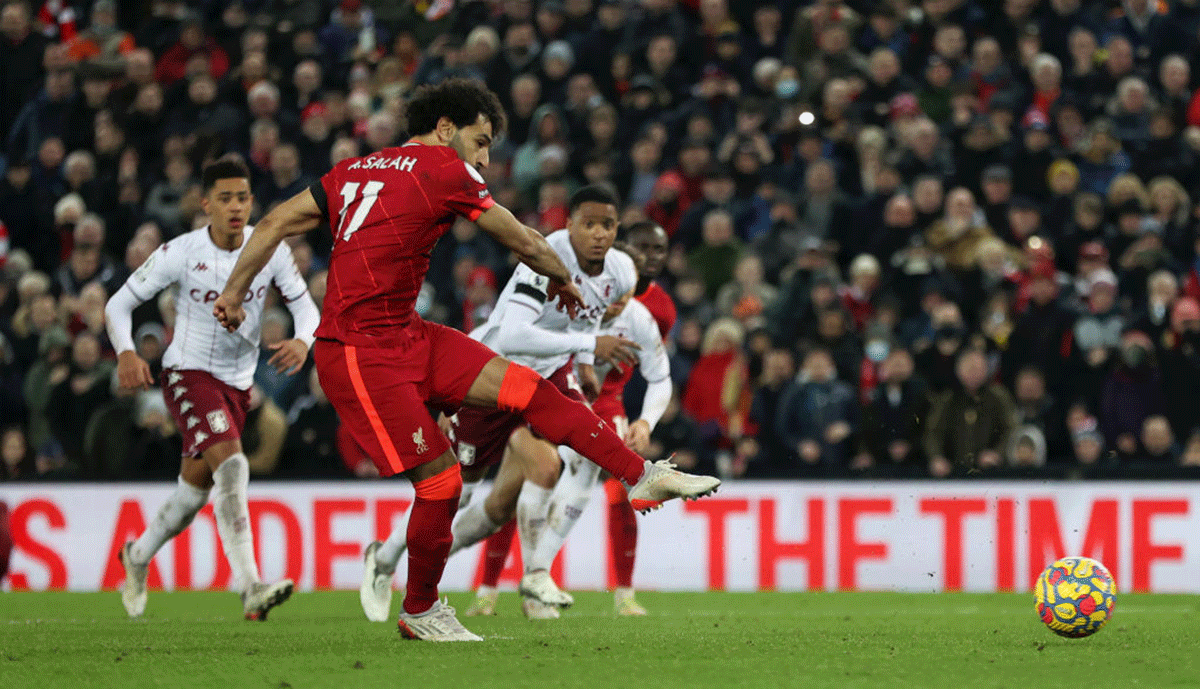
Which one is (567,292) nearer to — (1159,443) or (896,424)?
(896,424)

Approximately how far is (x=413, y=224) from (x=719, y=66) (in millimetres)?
9870

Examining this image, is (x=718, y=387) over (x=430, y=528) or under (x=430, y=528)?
over

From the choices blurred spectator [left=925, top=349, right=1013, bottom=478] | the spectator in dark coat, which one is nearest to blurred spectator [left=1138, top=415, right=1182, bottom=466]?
blurred spectator [left=925, top=349, right=1013, bottom=478]

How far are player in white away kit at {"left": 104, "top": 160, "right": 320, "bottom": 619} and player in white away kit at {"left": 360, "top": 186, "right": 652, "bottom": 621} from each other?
748 millimetres

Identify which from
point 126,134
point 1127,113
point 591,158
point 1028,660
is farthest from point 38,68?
point 1028,660

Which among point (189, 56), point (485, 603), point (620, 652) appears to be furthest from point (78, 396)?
point (620, 652)

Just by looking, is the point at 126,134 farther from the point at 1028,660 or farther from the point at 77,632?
the point at 1028,660

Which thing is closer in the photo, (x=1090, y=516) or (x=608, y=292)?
(x=608, y=292)

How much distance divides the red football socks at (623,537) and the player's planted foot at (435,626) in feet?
10.3

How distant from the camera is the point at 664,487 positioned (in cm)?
645

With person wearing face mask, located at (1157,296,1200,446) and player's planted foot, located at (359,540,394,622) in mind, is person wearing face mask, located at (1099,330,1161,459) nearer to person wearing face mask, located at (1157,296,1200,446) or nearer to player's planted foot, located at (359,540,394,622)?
person wearing face mask, located at (1157,296,1200,446)

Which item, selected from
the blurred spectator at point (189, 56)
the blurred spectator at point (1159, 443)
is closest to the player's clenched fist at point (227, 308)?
the blurred spectator at point (1159, 443)

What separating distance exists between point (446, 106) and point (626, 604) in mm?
4017

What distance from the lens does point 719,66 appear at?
16016 millimetres
